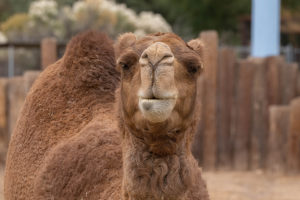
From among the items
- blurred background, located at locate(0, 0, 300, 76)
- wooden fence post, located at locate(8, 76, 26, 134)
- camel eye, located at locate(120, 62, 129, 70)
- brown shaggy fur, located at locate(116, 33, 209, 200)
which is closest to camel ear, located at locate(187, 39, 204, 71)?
brown shaggy fur, located at locate(116, 33, 209, 200)

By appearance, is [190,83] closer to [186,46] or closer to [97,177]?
[186,46]

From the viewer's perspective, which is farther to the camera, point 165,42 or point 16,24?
point 16,24

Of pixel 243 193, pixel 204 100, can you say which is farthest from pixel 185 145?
pixel 204 100

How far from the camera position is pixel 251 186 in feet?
29.9

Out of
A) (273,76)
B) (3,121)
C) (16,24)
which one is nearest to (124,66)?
(273,76)

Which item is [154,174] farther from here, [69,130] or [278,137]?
[278,137]

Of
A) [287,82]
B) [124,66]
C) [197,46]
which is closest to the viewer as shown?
[124,66]

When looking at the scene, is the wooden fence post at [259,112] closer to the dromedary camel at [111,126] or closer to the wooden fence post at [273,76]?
the wooden fence post at [273,76]

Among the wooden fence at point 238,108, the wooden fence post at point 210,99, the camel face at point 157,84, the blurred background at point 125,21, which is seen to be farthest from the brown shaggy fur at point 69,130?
the blurred background at point 125,21

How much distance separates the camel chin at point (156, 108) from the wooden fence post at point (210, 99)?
23.0 feet

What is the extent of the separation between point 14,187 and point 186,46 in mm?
2001

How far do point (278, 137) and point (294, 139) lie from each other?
0.29 metres

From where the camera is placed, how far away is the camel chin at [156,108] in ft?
8.84

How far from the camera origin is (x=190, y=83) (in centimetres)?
301
